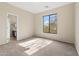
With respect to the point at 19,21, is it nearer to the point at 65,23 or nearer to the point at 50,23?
the point at 50,23

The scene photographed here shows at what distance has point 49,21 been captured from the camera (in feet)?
17.8

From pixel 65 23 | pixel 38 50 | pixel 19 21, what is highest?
pixel 19 21

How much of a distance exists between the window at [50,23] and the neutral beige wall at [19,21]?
1226 millimetres

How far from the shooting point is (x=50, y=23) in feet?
17.6

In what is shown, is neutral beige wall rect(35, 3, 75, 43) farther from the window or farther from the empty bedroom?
the window

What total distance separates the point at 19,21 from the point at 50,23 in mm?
2243

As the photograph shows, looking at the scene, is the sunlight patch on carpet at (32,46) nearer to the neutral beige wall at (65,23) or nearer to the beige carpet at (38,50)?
the beige carpet at (38,50)

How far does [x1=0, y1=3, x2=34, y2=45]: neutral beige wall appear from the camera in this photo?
3666 millimetres

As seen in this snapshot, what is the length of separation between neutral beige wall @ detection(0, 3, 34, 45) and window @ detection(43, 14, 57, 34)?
1.23 metres

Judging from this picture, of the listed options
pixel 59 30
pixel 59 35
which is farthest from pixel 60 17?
pixel 59 35

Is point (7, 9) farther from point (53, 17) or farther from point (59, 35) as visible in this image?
point (59, 35)

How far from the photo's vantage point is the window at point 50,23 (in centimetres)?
501

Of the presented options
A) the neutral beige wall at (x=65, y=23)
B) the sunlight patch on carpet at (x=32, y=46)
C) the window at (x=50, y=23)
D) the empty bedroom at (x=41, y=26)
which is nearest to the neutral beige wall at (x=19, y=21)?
the empty bedroom at (x=41, y=26)

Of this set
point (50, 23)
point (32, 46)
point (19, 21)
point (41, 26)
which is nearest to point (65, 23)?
point (50, 23)
